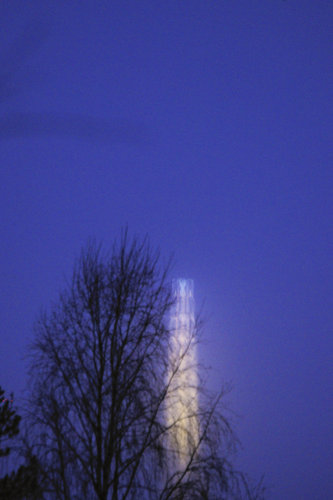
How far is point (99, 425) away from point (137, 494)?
4.89ft

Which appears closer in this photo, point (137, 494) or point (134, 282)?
point (137, 494)

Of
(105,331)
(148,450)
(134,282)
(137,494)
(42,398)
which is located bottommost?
(137,494)

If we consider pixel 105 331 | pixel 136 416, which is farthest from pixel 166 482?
pixel 105 331

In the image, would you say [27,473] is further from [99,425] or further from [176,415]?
[176,415]

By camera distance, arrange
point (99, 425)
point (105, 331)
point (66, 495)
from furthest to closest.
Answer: point (105, 331) → point (99, 425) → point (66, 495)

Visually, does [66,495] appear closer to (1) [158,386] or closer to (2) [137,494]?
(2) [137,494]

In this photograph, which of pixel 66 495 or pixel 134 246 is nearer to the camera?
pixel 66 495

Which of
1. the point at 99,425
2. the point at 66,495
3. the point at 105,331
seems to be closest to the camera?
the point at 66,495

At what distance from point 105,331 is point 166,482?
3.25 metres

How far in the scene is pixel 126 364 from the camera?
12859mm

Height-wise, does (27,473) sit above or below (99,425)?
below

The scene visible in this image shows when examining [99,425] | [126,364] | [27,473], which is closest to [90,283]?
[126,364]

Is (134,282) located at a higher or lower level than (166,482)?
higher

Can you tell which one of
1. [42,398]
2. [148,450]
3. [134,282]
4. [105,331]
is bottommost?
[148,450]
